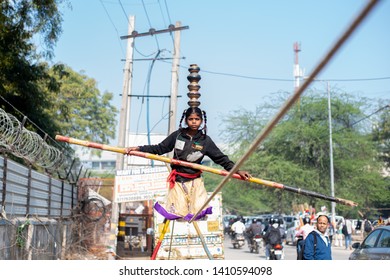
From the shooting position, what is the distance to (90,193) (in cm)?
2328

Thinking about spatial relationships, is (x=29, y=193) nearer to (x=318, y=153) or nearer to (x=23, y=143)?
(x=23, y=143)

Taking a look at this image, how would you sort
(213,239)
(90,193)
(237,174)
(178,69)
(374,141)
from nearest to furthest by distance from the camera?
1. (237,174)
2. (213,239)
3. (178,69)
4. (90,193)
5. (374,141)

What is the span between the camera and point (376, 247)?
9.70m

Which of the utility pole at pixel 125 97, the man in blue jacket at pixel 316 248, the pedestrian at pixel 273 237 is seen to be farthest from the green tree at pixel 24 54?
the man in blue jacket at pixel 316 248

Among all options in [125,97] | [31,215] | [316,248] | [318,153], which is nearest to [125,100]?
[125,97]

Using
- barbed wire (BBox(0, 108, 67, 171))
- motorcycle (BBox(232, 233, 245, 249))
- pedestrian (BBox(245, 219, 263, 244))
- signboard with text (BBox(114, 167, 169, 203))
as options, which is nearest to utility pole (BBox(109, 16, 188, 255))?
signboard with text (BBox(114, 167, 169, 203))

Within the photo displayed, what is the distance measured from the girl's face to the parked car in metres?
3.83

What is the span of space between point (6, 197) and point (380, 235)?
6.37 meters

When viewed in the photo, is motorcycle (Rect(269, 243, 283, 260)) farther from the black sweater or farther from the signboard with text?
the black sweater

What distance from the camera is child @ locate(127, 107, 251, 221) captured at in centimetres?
714

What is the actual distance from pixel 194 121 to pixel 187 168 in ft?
1.80

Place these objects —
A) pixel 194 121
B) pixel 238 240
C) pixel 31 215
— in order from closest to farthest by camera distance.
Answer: pixel 194 121 < pixel 31 215 < pixel 238 240
